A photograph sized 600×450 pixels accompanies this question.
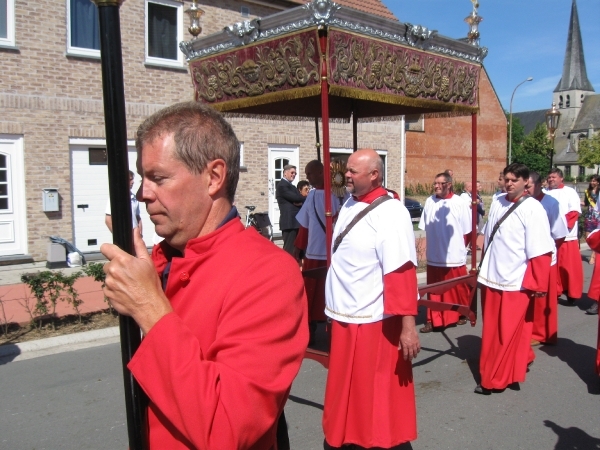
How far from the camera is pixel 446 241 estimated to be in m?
7.50

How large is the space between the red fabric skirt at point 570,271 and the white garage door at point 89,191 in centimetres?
804

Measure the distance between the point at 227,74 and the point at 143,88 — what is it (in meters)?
8.93

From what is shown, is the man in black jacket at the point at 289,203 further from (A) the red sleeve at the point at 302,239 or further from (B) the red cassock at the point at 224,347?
(B) the red cassock at the point at 224,347

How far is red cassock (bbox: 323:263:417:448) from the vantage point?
3871mm

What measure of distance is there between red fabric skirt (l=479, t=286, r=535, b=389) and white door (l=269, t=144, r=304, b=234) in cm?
1048

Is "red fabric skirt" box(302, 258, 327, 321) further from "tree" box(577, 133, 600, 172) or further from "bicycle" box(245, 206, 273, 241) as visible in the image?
"tree" box(577, 133, 600, 172)

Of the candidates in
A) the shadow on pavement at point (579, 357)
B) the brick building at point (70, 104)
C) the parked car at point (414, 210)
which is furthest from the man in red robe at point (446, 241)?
the parked car at point (414, 210)

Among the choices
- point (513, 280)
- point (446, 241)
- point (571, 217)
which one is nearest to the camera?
point (513, 280)

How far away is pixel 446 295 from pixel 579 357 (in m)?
1.83

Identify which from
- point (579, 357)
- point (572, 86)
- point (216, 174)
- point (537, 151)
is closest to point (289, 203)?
point (579, 357)

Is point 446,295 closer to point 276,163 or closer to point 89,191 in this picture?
point 89,191

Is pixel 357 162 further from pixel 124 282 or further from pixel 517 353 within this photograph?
pixel 124 282

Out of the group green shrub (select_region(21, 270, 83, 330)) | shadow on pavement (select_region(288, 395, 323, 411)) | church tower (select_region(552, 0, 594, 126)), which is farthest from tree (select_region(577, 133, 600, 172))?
shadow on pavement (select_region(288, 395, 323, 411))

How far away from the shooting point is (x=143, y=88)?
525 inches
